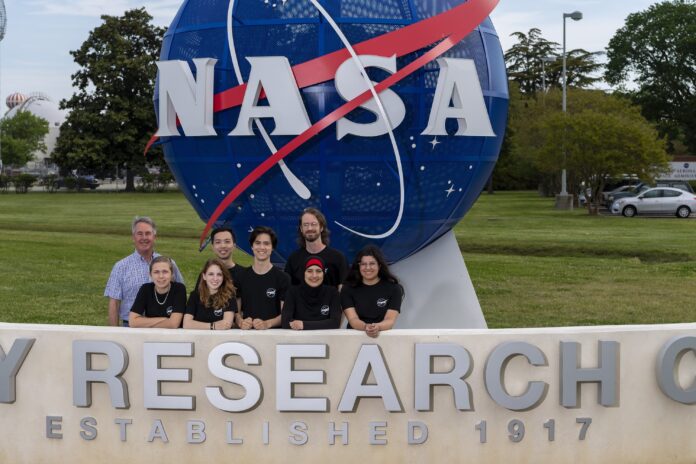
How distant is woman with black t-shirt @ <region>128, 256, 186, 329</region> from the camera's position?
7160 millimetres

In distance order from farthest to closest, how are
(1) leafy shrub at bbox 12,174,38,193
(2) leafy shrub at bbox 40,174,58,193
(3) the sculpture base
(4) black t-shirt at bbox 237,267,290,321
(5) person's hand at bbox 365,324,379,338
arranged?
1. (2) leafy shrub at bbox 40,174,58,193
2. (1) leafy shrub at bbox 12,174,38,193
3. (3) the sculpture base
4. (4) black t-shirt at bbox 237,267,290,321
5. (5) person's hand at bbox 365,324,379,338

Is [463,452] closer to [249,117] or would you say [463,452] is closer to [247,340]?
[247,340]

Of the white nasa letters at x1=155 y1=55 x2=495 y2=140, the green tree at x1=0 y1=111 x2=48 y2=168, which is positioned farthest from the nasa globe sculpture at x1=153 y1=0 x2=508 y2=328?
the green tree at x1=0 y1=111 x2=48 y2=168

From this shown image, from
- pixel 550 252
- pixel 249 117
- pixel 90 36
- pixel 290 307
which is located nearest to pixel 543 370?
pixel 290 307

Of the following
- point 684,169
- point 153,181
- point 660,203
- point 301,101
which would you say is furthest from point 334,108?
point 153,181

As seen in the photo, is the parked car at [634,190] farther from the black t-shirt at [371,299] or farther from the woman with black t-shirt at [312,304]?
the woman with black t-shirt at [312,304]

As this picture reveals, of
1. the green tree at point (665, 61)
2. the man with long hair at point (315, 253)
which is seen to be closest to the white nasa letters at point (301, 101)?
the man with long hair at point (315, 253)

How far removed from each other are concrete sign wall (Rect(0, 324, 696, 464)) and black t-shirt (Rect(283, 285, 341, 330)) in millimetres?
225

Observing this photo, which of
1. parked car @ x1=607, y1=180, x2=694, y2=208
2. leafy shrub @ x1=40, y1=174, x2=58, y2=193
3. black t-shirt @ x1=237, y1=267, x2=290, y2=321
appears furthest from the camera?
leafy shrub @ x1=40, y1=174, x2=58, y2=193

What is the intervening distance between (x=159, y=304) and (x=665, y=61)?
63644mm

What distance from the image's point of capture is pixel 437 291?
955cm

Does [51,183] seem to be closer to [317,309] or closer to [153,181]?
[153,181]

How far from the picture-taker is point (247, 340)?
6891 millimetres

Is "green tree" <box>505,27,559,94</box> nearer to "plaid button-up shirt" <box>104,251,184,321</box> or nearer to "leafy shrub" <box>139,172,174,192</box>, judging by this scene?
"leafy shrub" <box>139,172,174,192</box>
